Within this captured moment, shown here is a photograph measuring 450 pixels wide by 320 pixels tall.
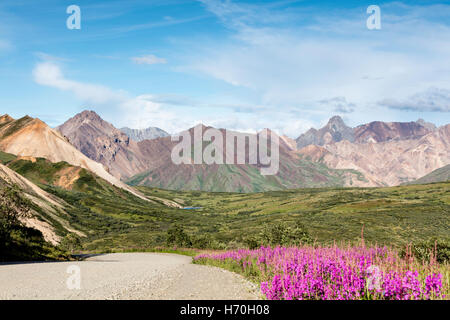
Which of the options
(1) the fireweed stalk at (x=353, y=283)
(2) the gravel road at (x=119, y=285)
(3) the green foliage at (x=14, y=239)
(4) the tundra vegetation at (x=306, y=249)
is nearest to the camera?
(1) the fireweed stalk at (x=353, y=283)

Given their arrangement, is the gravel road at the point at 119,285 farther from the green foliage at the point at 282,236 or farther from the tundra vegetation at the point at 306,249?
the green foliage at the point at 282,236

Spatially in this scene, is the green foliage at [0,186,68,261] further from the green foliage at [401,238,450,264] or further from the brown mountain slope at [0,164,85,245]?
the brown mountain slope at [0,164,85,245]

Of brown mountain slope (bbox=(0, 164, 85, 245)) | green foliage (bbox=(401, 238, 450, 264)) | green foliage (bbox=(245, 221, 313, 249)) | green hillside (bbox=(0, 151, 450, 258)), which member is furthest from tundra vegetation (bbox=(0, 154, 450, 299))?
brown mountain slope (bbox=(0, 164, 85, 245))

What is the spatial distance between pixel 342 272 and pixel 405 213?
12742 centimetres

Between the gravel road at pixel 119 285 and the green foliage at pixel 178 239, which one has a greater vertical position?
the gravel road at pixel 119 285

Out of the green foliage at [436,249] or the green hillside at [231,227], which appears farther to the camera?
the green hillside at [231,227]

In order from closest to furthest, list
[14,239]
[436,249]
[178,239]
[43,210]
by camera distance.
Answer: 1. [436,249]
2. [14,239]
3. [178,239]
4. [43,210]

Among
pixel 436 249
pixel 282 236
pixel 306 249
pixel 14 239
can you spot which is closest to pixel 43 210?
pixel 14 239

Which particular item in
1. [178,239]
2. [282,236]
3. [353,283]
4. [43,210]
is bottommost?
[43,210]

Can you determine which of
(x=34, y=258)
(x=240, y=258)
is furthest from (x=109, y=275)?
(x=34, y=258)

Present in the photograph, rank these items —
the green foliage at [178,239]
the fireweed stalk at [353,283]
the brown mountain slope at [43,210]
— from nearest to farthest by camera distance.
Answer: the fireweed stalk at [353,283], the green foliage at [178,239], the brown mountain slope at [43,210]

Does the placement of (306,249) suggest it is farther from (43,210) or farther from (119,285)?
(43,210)

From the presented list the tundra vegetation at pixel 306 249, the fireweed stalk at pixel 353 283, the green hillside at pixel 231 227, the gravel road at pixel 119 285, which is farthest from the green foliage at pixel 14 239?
the fireweed stalk at pixel 353 283
